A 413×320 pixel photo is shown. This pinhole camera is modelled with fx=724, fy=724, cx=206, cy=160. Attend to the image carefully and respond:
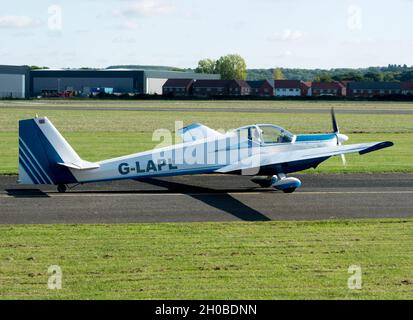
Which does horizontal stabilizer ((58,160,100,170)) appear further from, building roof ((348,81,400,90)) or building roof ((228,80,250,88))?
building roof ((348,81,400,90))

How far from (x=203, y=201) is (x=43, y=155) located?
4603 millimetres

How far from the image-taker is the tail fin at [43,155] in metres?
19.8

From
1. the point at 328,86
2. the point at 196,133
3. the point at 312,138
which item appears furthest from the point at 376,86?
the point at 312,138

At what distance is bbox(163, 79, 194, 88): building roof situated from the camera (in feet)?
590

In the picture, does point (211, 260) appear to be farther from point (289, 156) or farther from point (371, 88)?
point (371, 88)

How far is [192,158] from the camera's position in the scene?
2133 cm

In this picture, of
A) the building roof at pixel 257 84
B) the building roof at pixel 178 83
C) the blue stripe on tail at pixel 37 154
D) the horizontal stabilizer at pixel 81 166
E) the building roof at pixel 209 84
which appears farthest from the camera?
the building roof at pixel 257 84

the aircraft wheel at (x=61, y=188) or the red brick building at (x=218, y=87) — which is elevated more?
the red brick building at (x=218, y=87)

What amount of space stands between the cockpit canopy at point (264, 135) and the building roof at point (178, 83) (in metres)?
158

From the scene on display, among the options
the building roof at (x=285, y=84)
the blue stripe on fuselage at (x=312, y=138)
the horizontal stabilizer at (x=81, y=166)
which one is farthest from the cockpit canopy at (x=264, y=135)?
the building roof at (x=285, y=84)

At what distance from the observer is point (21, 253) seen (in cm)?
1363

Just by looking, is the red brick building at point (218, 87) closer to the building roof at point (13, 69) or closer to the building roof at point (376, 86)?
the building roof at point (376, 86)

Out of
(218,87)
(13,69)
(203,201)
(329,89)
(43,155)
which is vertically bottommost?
(203,201)

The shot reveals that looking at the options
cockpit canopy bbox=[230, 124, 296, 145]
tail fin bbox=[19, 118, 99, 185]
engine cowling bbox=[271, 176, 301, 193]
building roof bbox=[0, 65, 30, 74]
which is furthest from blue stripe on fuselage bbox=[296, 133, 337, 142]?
building roof bbox=[0, 65, 30, 74]
